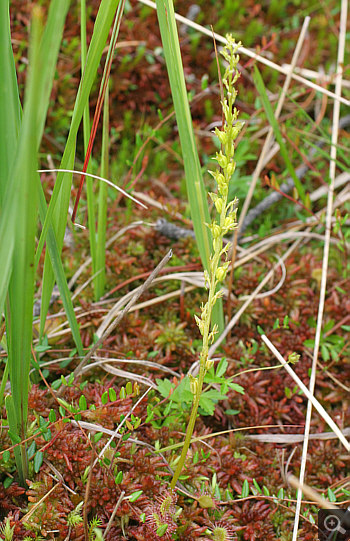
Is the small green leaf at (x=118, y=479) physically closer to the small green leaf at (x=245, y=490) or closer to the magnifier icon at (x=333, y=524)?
the small green leaf at (x=245, y=490)

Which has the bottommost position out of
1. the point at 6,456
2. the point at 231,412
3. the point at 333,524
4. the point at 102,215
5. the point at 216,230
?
the point at 333,524

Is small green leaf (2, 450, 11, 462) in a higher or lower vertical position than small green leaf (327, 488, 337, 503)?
higher

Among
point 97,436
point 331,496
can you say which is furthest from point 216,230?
point 331,496

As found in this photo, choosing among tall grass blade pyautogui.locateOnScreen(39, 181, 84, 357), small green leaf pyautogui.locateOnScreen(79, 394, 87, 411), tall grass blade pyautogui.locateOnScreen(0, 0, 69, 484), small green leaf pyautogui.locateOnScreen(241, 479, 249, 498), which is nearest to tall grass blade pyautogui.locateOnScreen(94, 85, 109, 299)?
tall grass blade pyautogui.locateOnScreen(39, 181, 84, 357)

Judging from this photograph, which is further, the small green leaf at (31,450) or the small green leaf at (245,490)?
the small green leaf at (245,490)

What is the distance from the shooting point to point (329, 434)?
1830mm

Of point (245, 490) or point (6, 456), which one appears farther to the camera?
point (245, 490)

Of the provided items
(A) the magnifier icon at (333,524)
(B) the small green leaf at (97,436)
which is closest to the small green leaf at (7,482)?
(B) the small green leaf at (97,436)

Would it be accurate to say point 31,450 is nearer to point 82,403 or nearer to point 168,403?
point 82,403

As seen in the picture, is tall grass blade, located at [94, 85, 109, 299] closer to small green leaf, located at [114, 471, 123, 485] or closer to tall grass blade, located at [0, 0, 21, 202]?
tall grass blade, located at [0, 0, 21, 202]

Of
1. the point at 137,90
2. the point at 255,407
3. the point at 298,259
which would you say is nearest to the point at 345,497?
the point at 255,407

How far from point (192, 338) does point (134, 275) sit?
40cm

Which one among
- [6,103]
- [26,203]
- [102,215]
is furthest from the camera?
[102,215]

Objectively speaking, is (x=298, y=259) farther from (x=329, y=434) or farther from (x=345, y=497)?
(x=345, y=497)
